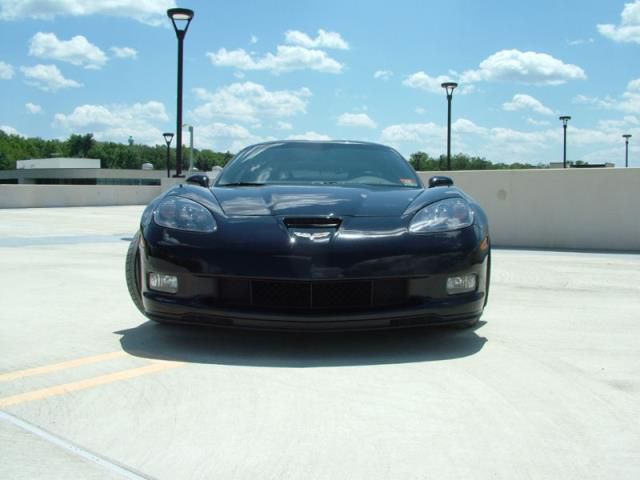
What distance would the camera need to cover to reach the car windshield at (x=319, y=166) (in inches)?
181

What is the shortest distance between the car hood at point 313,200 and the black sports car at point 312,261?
0.04 ft

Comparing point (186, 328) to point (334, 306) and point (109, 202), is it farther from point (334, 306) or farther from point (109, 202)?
point (109, 202)

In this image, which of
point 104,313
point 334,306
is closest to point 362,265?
point 334,306

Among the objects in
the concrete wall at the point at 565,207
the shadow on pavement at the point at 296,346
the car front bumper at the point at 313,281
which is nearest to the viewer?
the car front bumper at the point at 313,281

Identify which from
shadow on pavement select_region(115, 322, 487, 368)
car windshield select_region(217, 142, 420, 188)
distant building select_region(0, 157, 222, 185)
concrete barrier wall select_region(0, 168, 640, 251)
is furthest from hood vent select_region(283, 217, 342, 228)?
distant building select_region(0, 157, 222, 185)

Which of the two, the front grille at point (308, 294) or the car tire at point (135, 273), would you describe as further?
the car tire at point (135, 273)

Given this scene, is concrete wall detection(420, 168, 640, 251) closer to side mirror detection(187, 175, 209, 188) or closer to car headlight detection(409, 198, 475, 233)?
car headlight detection(409, 198, 475, 233)

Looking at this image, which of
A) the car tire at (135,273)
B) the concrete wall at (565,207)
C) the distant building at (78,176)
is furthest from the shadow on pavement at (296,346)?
the distant building at (78,176)

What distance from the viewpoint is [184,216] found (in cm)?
365

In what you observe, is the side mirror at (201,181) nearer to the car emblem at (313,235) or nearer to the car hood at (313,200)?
the car hood at (313,200)

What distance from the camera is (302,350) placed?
3.67 metres

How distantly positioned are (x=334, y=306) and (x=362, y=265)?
268 mm

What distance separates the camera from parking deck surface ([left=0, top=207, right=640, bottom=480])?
2.26 metres

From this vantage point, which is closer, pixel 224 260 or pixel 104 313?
pixel 224 260
